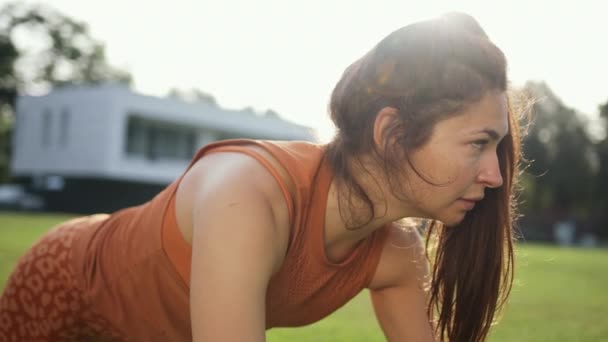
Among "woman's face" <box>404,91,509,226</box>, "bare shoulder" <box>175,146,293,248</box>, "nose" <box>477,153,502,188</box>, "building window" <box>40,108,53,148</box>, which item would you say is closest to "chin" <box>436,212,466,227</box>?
"woman's face" <box>404,91,509,226</box>

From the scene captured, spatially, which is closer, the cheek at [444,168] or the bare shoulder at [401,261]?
the cheek at [444,168]

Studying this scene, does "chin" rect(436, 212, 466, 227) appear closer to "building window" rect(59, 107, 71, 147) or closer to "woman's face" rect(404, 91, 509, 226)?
"woman's face" rect(404, 91, 509, 226)

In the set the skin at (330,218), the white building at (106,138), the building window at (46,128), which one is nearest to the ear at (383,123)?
the skin at (330,218)

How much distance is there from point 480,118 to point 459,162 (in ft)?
0.39

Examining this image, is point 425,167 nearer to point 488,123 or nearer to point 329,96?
point 488,123

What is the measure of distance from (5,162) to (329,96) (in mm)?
50044

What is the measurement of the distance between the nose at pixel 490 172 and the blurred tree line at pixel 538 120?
145ft

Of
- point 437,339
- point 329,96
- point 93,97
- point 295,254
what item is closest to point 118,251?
point 295,254

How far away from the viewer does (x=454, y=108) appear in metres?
1.76

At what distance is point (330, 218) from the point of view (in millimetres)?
1913

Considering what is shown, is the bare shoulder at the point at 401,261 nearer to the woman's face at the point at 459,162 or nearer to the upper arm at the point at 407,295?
the upper arm at the point at 407,295

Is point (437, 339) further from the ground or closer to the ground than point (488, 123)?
closer to the ground

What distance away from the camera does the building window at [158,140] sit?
33281mm

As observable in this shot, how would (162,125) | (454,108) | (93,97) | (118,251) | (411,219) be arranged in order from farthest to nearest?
(162,125), (93,97), (411,219), (118,251), (454,108)
